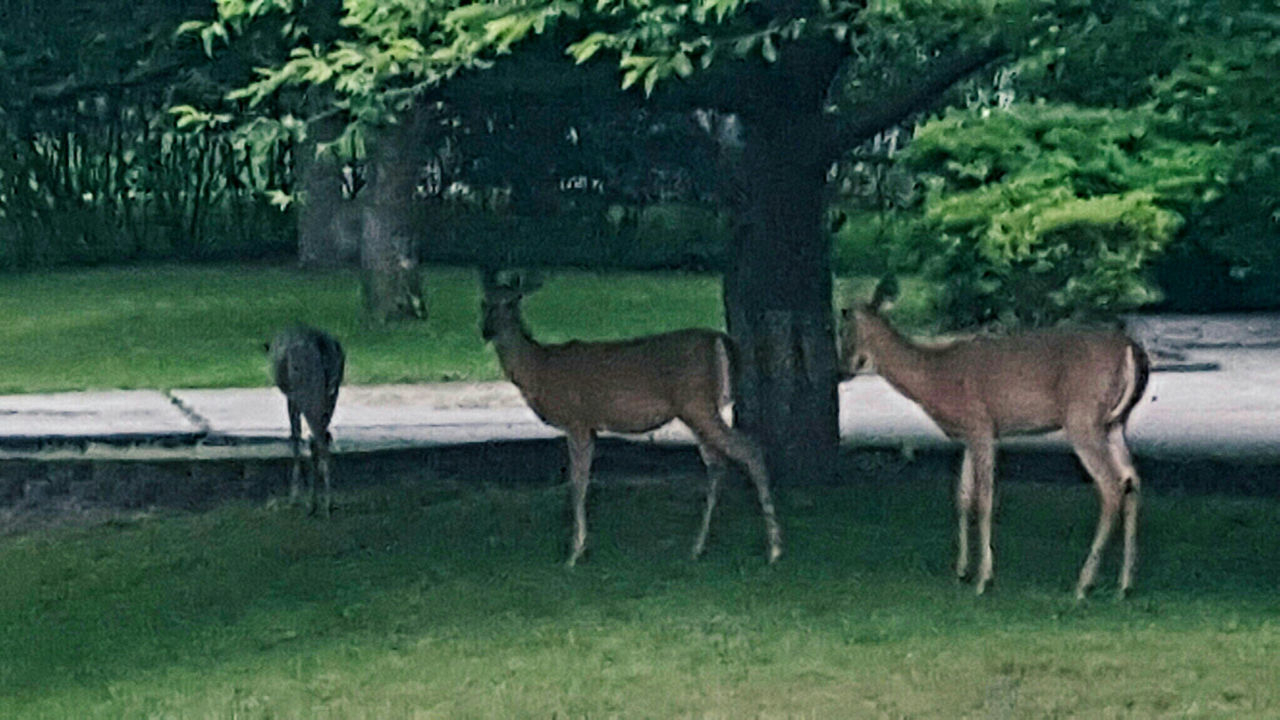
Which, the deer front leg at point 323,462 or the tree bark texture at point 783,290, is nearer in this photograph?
the tree bark texture at point 783,290

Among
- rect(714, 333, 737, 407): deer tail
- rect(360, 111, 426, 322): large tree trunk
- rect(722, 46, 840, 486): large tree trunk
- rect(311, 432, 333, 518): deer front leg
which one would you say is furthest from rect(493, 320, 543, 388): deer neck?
rect(360, 111, 426, 322): large tree trunk

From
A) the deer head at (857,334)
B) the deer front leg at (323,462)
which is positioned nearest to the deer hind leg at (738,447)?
the deer head at (857,334)

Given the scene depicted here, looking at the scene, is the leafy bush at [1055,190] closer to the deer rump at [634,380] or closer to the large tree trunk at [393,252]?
the deer rump at [634,380]

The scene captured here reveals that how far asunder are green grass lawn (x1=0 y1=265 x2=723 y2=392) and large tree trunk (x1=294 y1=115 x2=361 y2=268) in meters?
0.50

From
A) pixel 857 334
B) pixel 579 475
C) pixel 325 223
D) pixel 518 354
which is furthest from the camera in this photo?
pixel 325 223

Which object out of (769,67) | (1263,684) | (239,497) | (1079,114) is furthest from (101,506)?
(1263,684)

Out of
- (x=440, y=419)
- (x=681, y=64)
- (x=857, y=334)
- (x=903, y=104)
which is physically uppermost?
(x=681, y=64)

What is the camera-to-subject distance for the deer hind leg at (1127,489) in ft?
41.9

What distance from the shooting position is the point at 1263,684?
→ 427 inches

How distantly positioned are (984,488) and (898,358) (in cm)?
66

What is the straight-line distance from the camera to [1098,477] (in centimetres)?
1278

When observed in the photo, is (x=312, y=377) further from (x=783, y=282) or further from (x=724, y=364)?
(x=724, y=364)

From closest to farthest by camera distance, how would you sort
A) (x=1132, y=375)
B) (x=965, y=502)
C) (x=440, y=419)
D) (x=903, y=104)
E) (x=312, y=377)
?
(x=1132, y=375)
(x=965, y=502)
(x=903, y=104)
(x=312, y=377)
(x=440, y=419)

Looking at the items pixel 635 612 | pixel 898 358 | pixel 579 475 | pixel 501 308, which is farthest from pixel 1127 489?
pixel 501 308
